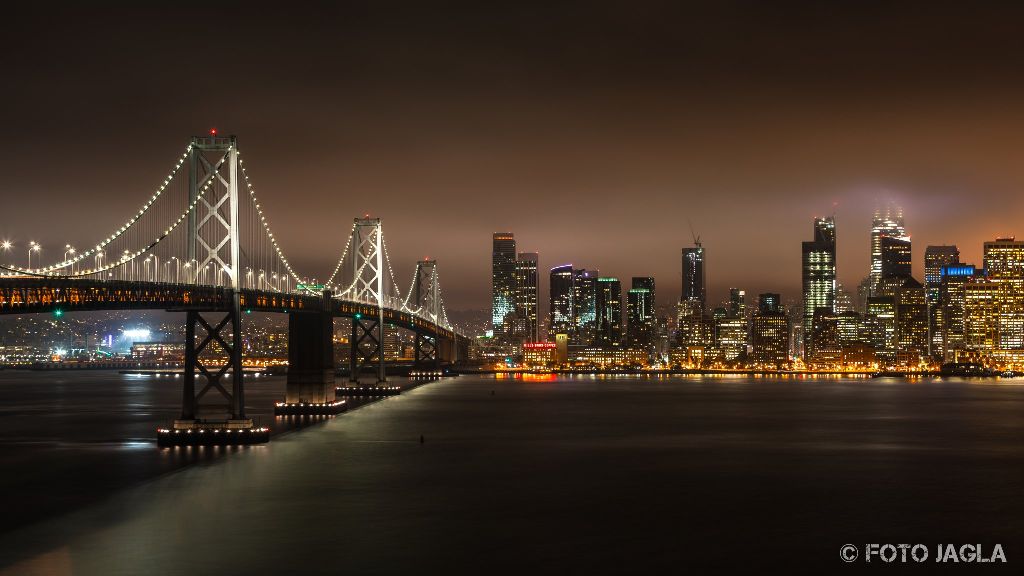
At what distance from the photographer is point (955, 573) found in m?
29.2

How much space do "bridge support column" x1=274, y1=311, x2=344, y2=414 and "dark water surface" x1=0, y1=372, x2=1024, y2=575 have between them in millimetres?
3503

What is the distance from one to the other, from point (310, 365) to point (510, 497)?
37.2 meters

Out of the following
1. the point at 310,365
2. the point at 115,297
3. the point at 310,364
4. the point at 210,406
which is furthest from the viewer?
the point at 310,365

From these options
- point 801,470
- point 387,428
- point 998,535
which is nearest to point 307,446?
point 387,428

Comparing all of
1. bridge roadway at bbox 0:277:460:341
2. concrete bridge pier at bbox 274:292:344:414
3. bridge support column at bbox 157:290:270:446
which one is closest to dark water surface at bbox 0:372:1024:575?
bridge support column at bbox 157:290:270:446

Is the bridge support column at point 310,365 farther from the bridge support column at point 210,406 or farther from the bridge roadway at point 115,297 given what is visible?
the bridge support column at point 210,406

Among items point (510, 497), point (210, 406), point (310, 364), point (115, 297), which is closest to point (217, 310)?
point (210, 406)

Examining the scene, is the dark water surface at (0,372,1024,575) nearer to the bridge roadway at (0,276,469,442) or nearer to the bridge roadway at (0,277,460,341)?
the bridge roadway at (0,276,469,442)

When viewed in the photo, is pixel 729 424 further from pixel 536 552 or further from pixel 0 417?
pixel 0 417

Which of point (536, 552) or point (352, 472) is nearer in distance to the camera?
point (536, 552)

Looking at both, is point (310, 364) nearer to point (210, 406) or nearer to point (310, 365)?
point (310, 365)

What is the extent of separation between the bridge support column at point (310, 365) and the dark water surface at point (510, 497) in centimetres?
350

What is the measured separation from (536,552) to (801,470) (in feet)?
75.6

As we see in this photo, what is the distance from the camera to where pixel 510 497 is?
41.8 meters
